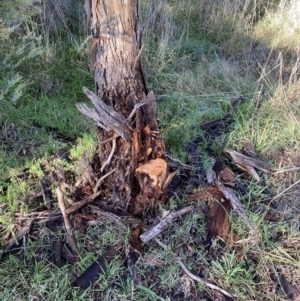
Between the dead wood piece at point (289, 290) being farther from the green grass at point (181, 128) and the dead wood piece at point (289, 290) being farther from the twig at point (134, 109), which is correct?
the twig at point (134, 109)

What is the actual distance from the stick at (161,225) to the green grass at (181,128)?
5 cm

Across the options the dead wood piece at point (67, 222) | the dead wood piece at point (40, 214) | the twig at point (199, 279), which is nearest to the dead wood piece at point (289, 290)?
the twig at point (199, 279)

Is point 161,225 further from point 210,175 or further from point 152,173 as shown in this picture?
point 210,175

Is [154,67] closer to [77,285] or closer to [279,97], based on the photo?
[279,97]

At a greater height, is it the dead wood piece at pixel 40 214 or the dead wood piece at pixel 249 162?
the dead wood piece at pixel 249 162

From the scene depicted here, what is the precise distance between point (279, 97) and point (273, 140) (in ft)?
1.49

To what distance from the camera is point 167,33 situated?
3.46 metres

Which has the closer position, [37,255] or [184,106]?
[37,255]

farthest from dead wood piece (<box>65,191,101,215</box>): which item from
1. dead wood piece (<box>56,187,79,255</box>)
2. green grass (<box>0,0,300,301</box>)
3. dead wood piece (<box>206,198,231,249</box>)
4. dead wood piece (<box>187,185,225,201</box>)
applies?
dead wood piece (<box>206,198,231,249</box>)

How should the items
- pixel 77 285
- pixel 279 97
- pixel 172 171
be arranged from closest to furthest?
pixel 77 285 < pixel 172 171 < pixel 279 97

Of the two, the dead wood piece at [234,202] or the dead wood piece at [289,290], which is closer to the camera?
the dead wood piece at [289,290]

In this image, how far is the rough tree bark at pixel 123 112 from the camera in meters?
1.74

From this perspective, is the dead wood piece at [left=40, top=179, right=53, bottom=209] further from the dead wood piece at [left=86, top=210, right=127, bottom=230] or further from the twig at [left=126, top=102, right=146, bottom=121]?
the twig at [left=126, top=102, right=146, bottom=121]

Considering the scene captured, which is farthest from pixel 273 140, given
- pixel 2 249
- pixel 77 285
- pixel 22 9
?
pixel 22 9
